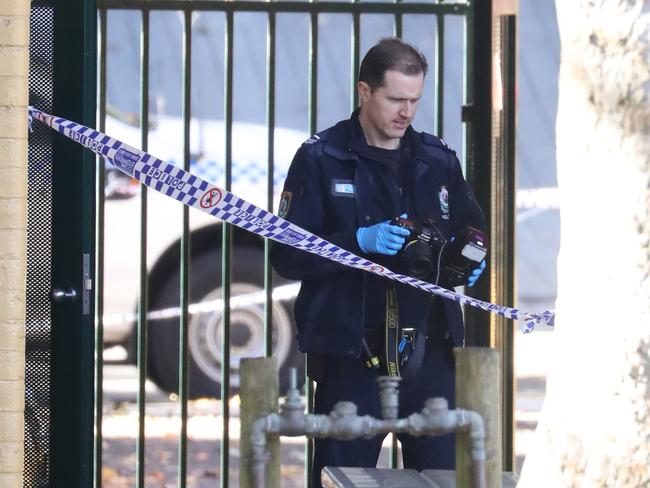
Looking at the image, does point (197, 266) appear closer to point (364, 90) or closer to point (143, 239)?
point (143, 239)

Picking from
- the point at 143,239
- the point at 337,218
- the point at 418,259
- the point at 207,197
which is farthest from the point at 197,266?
the point at 418,259

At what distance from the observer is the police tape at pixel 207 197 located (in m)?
4.24

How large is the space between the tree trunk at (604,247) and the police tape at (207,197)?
53.8 inches

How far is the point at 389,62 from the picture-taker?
14.4 feet

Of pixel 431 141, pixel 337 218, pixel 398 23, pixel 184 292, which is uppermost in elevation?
pixel 398 23

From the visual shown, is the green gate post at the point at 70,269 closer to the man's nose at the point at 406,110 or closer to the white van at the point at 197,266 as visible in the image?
the man's nose at the point at 406,110

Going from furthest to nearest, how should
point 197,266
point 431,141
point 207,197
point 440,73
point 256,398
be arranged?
1. point 197,266
2. point 440,73
3. point 431,141
4. point 207,197
5. point 256,398

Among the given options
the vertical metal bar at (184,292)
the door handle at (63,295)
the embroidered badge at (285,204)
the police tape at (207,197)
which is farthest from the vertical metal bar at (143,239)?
the embroidered badge at (285,204)

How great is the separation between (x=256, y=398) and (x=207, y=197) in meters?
1.74

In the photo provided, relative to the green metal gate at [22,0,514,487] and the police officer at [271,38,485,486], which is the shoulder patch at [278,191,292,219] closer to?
the police officer at [271,38,485,486]

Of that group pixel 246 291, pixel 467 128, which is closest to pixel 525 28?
pixel 246 291

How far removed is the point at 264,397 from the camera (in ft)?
8.98

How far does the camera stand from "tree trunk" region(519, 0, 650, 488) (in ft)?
9.14

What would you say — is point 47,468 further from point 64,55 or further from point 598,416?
point 598,416
